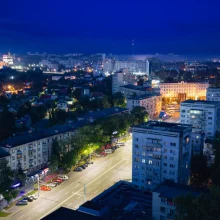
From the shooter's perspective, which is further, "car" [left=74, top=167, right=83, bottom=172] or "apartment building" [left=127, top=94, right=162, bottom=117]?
"apartment building" [left=127, top=94, right=162, bottom=117]

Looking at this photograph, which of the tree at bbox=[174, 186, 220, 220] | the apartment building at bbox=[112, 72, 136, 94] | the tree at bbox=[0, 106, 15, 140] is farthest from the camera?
the apartment building at bbox=[112, 72, 136, 94]

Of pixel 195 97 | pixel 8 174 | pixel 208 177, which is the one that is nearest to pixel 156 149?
pixel 208 177

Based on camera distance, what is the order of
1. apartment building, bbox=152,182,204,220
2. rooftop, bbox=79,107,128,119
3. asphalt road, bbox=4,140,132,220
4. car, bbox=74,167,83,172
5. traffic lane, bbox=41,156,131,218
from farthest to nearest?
rooftop, bbox=79,107,128,119
car, bbox=74,167,83,172
traffic lane, bbox=41,156,131,218
asphalt road, bbox=4,140,132,220
apartment building, bbox=152,182,204,220

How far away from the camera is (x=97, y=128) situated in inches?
699

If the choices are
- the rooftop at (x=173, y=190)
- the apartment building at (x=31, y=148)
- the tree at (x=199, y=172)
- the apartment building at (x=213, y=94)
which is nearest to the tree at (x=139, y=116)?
the apartment building at (x=213, y=94)

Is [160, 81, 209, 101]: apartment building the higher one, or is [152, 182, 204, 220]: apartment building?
[160, 81, 209, 101]: apartment building

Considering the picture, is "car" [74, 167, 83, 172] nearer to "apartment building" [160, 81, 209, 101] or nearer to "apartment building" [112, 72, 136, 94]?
"apartment building" [160, 81, 209, 101]

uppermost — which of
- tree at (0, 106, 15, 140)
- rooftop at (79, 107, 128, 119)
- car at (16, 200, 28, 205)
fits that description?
rooftop at (79, 107, 128, 119)

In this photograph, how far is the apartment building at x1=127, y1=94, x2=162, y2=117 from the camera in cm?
2734

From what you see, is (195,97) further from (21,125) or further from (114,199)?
(114,199)

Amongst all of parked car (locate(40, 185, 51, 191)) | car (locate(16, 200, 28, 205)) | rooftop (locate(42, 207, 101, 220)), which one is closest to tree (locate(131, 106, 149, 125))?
parked car (locate(40, 185, 51, 191))

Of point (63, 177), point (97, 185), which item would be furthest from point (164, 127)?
point (63, 177)

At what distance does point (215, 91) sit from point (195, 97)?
10793 mm

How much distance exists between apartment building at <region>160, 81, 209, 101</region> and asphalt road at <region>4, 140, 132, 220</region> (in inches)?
733
